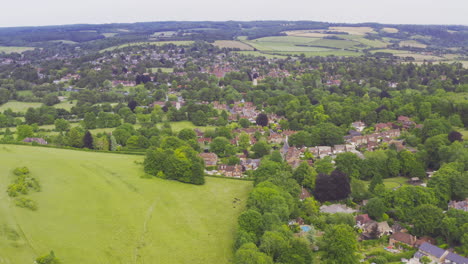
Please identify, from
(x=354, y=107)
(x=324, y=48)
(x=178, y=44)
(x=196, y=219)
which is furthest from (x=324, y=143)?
(x=178, y=44)

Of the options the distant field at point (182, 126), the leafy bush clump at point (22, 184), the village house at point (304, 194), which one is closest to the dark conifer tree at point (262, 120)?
the distant field at point (182, 126)

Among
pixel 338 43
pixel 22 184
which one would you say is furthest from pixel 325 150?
pixel 338 43

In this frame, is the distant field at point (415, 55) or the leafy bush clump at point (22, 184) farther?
the distant field at point (415, 55)

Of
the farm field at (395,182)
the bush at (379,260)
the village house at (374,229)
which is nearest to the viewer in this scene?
the bush at (379,260)

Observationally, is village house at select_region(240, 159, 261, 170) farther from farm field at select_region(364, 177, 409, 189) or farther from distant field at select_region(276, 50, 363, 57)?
distant field at select_region(276, 50, 363, 57)

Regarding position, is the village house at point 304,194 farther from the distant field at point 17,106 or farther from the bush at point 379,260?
the distant field at point 17,106

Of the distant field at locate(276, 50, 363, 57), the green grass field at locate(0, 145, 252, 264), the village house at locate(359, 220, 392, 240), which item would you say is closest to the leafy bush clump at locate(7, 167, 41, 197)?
the green grass field at locate(0, 145, 252, 264)

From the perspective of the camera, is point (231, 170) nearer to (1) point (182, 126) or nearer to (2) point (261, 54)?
(1) point (182, 126)

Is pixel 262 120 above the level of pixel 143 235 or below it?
below
